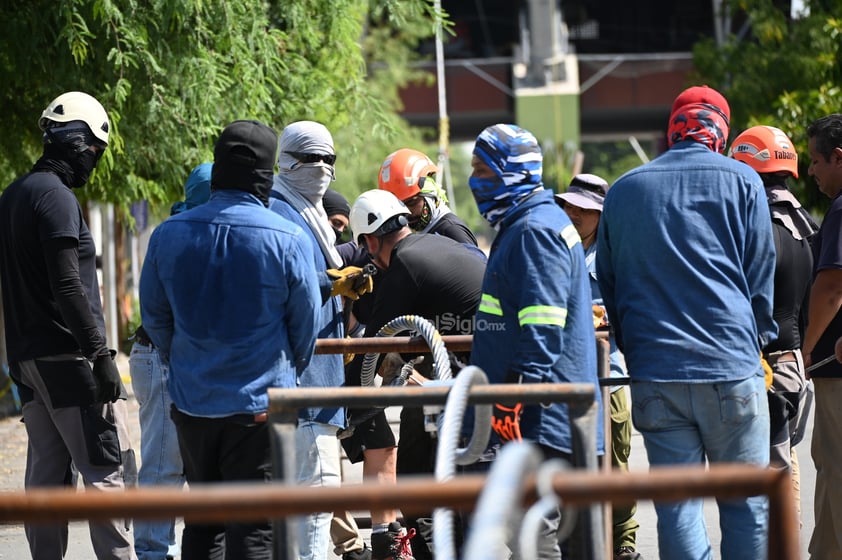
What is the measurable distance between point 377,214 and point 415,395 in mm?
2468

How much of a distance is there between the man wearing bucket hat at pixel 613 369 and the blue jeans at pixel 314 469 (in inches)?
53.5

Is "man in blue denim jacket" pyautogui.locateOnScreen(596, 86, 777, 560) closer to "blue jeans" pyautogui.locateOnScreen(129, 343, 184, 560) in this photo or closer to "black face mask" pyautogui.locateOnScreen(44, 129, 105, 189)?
"black face mask" pyautogui.locateOnScreen(44, 129, 105, 189)

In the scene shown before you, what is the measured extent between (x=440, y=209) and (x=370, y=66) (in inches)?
846

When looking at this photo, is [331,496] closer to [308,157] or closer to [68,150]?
[308,157]

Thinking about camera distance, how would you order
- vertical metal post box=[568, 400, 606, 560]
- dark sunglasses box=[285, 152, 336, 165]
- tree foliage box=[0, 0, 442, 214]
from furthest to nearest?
tree foliage box=[0, 0, 442, 214] → dark sunglasses box=[285, 152, 336, 165] → vertical metal post box=[568, 400, 606, 560]

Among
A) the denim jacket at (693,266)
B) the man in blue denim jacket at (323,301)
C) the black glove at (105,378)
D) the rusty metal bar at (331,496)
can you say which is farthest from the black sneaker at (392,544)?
the rusty metal bar at (331,496)

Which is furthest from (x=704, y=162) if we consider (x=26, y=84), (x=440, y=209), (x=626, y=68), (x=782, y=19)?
(x=626, y=68)

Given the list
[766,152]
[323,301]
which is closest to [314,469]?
[323,301]

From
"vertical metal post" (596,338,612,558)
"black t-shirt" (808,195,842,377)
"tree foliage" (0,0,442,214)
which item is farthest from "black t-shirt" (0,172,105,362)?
"tree foliage" (0,0,442,214)

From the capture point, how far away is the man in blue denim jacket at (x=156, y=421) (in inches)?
243

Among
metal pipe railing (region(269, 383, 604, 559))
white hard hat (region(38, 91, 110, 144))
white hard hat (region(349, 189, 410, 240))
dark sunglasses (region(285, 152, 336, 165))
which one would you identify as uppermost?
white hard hat (region(38, 91, 110, 144))

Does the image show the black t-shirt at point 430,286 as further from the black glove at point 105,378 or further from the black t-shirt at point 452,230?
the black glove at point 105,378

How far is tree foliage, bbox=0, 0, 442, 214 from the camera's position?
953 cm

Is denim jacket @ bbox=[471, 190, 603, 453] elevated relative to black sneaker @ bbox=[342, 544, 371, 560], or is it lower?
elevated
